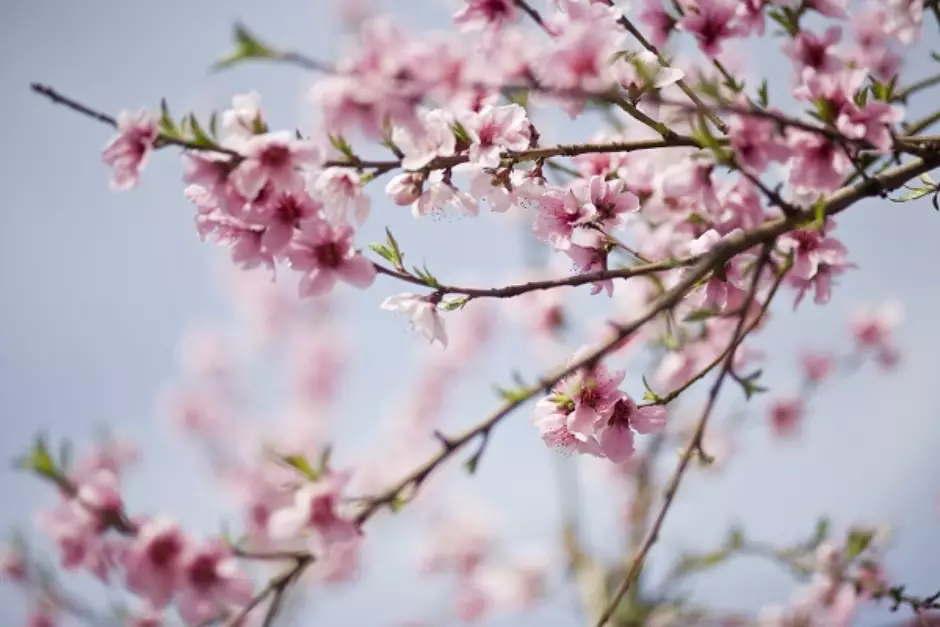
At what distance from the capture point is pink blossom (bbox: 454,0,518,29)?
1.75 metres

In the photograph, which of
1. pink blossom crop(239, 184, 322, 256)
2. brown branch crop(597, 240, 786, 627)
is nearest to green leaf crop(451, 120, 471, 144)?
pink blossom crop(239, 184, 322, 256)

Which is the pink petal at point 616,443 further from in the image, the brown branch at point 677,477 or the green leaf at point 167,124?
the green leaf at point 167,124

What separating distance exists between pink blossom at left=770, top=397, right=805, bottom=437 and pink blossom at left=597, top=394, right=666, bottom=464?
13.8 feet

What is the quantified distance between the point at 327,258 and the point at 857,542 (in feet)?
5.99

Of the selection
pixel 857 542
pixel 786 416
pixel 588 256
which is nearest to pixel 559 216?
pixel 588 256

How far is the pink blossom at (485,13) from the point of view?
1748 millimetres

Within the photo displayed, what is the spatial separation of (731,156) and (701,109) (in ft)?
0.56

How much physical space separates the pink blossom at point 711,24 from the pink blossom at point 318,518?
4.70 ft

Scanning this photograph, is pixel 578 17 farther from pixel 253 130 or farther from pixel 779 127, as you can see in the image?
pixel 253 130

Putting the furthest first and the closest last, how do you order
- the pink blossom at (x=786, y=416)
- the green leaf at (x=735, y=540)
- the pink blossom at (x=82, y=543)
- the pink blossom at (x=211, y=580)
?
the pink blossom at (x=786, y=416) → the green leaf at (x=735, y=540) → the pink blossom at (x=82, y=543) → the pink blossom at (x=211, y=580)

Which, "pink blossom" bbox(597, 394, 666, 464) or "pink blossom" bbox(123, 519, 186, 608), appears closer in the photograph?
"pink blossom" bbox(597, 394, 666, 464)

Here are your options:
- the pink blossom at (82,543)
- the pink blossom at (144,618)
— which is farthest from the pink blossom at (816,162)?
the pink blossom at (144,618)

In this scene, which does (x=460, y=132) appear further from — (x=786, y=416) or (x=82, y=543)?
(x=786, y=416)

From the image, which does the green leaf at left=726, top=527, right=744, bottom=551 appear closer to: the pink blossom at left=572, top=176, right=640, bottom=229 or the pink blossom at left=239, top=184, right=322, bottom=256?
the pink blossom at left=572, top=176, right=640, bottom=229
